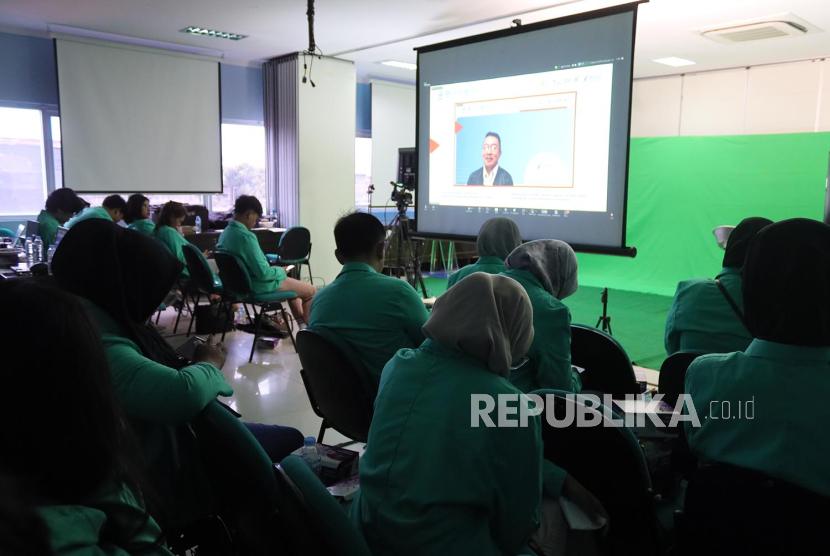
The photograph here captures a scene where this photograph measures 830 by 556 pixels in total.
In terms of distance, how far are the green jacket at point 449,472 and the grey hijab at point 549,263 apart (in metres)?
1.17

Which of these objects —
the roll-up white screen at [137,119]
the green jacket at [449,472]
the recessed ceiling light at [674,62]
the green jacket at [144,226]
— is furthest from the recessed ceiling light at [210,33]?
the green jacket at [449,472]

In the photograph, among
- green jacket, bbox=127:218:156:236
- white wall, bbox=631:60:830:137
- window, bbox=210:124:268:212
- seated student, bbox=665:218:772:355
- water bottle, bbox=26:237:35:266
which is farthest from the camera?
window, bbox=210:124:268:212

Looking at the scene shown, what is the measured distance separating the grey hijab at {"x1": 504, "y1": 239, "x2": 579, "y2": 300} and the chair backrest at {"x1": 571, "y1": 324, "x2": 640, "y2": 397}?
0.19 meters

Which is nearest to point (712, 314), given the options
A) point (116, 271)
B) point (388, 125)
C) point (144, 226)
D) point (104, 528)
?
point (116, 271)

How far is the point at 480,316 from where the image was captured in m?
1.25

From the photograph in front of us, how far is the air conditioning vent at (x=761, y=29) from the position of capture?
6.27 m

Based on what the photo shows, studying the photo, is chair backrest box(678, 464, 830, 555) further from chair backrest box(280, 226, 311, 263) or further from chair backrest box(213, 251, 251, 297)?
chair backrest box(280, 226, 311, 263)

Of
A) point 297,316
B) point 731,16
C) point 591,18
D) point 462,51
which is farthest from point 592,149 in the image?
point 731,16

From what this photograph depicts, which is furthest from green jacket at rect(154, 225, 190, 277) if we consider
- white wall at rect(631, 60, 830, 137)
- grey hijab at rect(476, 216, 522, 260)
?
white wall at rect(631, 60, 830, 137)

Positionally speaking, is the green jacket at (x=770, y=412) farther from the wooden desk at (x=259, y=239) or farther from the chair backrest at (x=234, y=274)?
the wooden desk at (x=259, y=239)

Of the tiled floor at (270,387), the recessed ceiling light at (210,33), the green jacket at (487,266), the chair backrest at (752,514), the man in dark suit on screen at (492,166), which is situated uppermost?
the recessed ceiling light at (210,33)

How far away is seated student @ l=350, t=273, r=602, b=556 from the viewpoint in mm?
1170

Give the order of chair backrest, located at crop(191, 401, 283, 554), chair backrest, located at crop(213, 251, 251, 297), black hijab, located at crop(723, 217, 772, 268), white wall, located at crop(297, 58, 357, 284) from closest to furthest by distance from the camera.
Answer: chair backrest, located at crop(191, 401, 283, 554) → black hijab, located at crop(723, 217, 772, 268) → chair backrest, located at crop(213, 251, 251, 297) → white wall, located at crop(297, 58, 357, 284)

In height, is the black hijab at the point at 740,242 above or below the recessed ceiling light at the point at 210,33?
below
